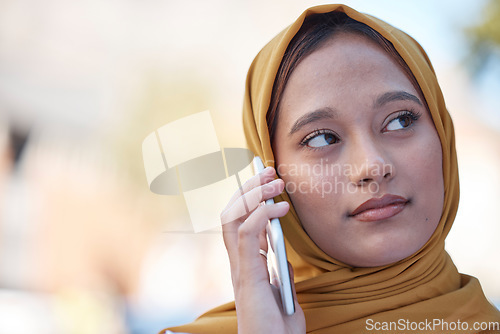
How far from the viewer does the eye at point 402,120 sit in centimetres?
100

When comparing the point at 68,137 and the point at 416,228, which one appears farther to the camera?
the point at 68,137

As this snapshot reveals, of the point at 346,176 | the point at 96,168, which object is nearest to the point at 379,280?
the point at 346,176

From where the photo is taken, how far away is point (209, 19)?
2146 millimetres

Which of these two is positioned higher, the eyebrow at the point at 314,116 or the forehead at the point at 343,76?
the forehead at the point at 343,76

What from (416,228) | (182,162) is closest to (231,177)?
(182,162)

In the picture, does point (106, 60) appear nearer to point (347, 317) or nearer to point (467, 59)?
point (347, 317)

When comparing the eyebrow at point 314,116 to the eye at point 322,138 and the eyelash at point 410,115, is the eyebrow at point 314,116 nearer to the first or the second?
the eye at point 322,138

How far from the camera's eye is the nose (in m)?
0.91

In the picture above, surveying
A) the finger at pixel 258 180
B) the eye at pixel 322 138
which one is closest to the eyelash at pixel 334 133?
the eye at pixel 322 138

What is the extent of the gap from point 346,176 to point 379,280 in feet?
0.94

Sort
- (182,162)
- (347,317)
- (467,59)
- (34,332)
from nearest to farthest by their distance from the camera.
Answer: (347,317)
(182,162)
(34,332)
(467,59)

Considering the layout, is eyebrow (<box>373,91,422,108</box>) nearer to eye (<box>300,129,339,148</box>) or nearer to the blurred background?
eye (<box>300,129,339,148</box>)

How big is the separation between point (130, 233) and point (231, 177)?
79cm

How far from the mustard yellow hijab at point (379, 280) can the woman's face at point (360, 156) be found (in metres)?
0.05
